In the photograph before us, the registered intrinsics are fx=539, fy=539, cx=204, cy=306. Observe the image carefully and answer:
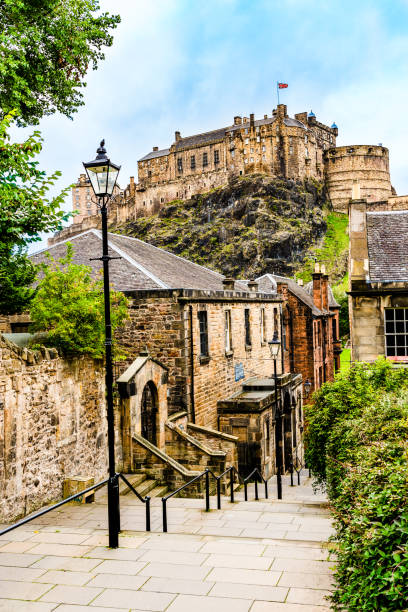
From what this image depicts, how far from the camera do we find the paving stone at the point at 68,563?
6.62 metres

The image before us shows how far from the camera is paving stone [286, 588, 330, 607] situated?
17.8ft

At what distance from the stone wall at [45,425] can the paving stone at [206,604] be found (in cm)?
506

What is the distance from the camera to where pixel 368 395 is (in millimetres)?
12180

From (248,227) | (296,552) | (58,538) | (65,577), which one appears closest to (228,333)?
(58,538)

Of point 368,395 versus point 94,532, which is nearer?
point 94,532

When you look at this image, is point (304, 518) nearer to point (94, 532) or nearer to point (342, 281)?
point (94, 532)

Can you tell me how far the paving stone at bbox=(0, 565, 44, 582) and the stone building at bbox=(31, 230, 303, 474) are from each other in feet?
24.2

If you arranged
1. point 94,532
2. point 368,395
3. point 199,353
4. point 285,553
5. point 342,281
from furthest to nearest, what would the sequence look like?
point 342,281
point 199,353
point 368,395
point 94,532
point 285,553

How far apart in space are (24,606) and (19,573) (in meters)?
0.99

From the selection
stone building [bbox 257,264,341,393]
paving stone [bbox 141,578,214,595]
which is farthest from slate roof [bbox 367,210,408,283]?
stone building [bbox 257,264,341,393]

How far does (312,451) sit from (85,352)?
6029 millimetres

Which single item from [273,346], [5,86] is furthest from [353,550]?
[5,86]

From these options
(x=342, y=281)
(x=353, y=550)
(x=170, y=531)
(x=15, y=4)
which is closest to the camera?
(x=353, y=550)

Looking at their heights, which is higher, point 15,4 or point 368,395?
point 15,4
